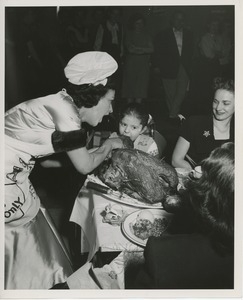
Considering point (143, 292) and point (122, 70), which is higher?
point (122, 70)

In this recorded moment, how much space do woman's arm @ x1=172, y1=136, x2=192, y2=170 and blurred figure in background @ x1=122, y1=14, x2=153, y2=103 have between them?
9.4 inches

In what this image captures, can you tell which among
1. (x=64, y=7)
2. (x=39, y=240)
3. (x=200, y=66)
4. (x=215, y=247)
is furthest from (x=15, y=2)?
(x=215, y=247)

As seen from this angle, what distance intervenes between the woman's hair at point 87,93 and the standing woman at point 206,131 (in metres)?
0.36

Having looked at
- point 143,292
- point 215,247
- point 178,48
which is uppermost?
point 178,48

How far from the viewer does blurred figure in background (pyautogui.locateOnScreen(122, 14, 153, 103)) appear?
190 centimetres

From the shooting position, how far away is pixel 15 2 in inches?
76.2

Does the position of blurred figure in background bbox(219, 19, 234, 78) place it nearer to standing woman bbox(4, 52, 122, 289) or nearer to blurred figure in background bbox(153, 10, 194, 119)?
blurred figure in background bbox(153, 10, 194, 119)

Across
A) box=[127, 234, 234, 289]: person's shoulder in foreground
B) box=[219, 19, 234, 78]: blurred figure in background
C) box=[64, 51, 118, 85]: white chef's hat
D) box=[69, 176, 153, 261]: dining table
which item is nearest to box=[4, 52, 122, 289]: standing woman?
box=[64, 51, 118, 85]: white chef's hat

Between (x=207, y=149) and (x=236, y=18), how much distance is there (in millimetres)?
560

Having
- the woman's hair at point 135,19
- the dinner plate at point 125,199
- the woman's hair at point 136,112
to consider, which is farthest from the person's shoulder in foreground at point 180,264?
the woman's hair at point 135,19

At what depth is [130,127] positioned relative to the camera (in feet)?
6.29

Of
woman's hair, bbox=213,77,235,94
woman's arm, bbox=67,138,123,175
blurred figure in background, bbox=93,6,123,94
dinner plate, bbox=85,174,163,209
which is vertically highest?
blurred figure in background, bbox=93,6,123,94

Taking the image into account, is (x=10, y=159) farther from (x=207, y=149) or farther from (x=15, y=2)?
(x=207, y=149)

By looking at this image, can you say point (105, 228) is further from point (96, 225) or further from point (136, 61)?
point (136, 61)
